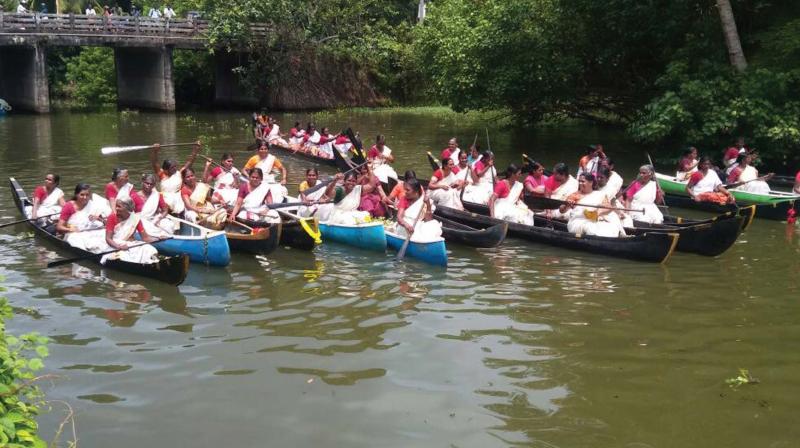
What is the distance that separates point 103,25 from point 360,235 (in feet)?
97.0

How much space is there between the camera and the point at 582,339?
29.4 feet

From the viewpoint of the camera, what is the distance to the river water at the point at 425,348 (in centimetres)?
695

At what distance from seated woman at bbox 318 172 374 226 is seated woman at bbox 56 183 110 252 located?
380 cm

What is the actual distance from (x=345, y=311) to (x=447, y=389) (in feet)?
8.68

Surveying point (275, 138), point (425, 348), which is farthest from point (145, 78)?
point (425, 348)

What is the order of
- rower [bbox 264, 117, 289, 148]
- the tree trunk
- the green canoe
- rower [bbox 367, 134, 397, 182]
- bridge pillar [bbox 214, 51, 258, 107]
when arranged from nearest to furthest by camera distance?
the green canoe < rower [bbox 367, 134, 397, 182] < the tree trunk < rower [bbox 264, 117, 289, 148] < bridge pillar [bbox 214, 51, 258, 107]

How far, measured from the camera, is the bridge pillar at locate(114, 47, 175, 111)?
40.3 metres

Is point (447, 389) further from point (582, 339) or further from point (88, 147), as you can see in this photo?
point (88, 147)

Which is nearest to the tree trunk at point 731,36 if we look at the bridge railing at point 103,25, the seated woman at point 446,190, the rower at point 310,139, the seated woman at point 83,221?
the seated woman at point 446,190

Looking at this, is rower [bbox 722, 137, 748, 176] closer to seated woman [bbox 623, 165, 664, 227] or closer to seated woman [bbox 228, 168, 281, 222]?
seated woman [bbox 623, 165, 664, 227]

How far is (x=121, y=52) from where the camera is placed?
42.8m

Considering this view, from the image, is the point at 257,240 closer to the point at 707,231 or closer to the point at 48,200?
the point at 48,200

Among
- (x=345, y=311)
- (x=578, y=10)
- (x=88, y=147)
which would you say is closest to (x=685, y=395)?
(x=345, y=311)

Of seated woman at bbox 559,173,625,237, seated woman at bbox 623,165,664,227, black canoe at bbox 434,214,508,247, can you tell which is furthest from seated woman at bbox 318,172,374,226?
seated woman at bbox 623,165,664,227
